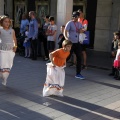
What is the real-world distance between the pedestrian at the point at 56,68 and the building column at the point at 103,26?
7852 millimetres

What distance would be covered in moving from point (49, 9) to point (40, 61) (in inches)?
235

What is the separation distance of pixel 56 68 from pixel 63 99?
688 millimetres

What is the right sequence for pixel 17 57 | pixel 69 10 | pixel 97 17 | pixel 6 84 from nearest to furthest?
1. pixel 6 84
2. pixel 69 10
3. pixel 17 57
4. pixel 97 17

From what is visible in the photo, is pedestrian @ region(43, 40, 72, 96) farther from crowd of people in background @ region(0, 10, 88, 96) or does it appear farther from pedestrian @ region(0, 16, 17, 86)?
pedestrian @ region(0, 16, 17, 86)

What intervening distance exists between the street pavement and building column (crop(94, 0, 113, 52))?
5.16m

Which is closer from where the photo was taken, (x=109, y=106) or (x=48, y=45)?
(x=109, y=106)

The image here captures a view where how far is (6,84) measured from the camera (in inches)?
273

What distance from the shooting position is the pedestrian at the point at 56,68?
580cm

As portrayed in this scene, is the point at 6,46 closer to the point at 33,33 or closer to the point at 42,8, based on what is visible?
the point at 33,33

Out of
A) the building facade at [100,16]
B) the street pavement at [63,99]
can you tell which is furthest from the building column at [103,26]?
the street pavement at [63,99]

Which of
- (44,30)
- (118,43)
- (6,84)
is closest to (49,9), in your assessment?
(44,30)

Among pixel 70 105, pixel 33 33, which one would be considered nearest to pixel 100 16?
pixel 33 33

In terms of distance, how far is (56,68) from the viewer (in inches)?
230

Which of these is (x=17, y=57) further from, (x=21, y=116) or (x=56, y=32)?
(x=21, y=116)
